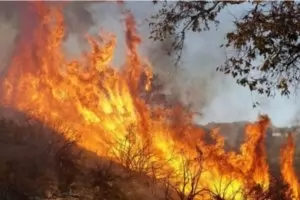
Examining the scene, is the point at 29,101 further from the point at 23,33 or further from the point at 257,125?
the point at 257,125

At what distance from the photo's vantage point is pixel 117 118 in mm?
26141

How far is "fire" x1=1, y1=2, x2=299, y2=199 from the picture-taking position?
76.9ft

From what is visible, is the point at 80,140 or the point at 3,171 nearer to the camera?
the point at 3,171

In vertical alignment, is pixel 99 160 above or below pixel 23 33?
below

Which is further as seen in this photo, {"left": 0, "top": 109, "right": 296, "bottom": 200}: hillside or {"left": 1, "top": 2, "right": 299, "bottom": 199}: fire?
{"left": 1, "top": 2, "right": 299, "bottom": 199}: fire

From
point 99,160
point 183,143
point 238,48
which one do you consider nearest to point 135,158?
point 99,160

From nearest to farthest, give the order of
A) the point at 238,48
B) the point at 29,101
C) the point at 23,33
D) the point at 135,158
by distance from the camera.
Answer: the point at 238,48 < the point at 135,158 < the point at 29,101 < the point at 23,33

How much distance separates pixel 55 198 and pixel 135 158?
6629 millimetres

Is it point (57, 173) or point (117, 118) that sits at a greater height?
point (117, 118)

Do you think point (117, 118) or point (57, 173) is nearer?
point (57, 173)

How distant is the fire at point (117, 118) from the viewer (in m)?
23.4

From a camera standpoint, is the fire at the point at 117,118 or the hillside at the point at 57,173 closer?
the hillside at the point at 57,173

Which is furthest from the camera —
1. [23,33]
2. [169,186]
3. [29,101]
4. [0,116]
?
[23,33]

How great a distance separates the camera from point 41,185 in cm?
1766
